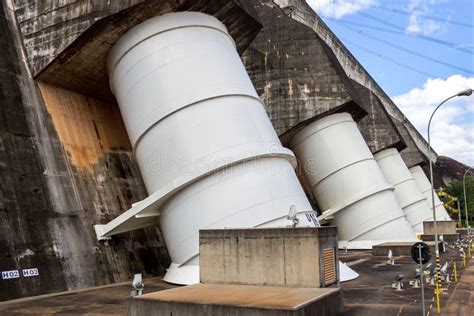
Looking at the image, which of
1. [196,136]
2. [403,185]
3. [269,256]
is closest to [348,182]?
[403,185]

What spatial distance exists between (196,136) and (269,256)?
648cm

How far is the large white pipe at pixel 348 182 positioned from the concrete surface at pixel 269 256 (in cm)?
1981

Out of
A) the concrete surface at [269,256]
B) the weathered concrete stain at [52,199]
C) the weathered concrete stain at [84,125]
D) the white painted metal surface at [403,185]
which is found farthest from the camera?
the white painted metal surface at [403,185]

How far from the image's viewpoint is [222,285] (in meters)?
13.1

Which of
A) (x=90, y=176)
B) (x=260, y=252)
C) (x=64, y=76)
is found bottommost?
(x=260, y=252)

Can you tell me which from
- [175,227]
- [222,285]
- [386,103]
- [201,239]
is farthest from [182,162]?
[386,103]

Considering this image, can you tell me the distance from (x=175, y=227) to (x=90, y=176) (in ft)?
17.1

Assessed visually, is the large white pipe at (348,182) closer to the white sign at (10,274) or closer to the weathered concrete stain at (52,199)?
the weathered concrete stain at (52,199)

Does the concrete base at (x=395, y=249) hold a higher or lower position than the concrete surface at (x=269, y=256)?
lower

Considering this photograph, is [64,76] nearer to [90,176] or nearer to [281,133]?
[90,176]

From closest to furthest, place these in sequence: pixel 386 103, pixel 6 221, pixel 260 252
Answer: pixel 260 252, pixel 6 221, pixel 386 103

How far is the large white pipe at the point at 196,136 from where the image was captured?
56.3ft

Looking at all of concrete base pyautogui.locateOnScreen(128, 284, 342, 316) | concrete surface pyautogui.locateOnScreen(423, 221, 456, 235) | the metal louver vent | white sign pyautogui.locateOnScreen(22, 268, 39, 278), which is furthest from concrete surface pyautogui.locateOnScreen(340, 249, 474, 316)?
concrete surface pyautogui.locateOnScreen(423, 221, 456, 235)

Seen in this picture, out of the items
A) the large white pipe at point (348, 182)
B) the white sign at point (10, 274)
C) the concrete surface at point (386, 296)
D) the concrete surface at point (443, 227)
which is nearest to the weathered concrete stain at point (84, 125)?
the white sign at point (10, 274)
